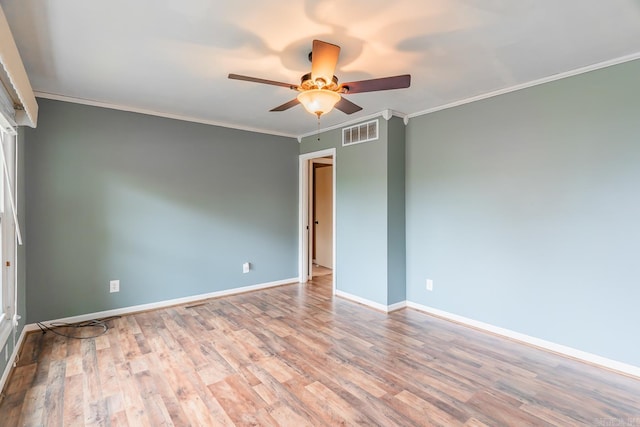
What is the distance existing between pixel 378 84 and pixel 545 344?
2646mm

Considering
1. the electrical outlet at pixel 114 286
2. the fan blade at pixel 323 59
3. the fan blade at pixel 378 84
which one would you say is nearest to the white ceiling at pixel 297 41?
the fan blade at pixel 323 59

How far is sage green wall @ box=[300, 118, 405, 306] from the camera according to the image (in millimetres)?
3711

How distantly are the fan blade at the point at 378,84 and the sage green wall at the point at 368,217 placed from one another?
5.46 ft

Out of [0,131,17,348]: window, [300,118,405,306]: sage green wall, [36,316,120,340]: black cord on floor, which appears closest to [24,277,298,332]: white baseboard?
[36,316,120,340]: black cord on floor

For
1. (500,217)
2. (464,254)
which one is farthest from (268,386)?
(500,217)

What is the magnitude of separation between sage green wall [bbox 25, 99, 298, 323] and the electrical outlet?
0.13 feet

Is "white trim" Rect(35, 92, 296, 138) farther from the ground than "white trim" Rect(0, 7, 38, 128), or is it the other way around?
"white trim" Rect(35, 92, 296, 138)

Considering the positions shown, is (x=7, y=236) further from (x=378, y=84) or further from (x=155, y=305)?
(x=378, y=84)

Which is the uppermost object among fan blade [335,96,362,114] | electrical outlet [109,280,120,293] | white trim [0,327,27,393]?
fan blade [335,96,362,114]

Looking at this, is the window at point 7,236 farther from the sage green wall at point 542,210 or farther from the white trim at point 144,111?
the sage green wall at point 542,210

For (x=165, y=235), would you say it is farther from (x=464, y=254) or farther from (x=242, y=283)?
(x=464, y=254)

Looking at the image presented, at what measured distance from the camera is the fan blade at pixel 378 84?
1971 mm

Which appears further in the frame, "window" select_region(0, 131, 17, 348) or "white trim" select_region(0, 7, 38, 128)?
"window" select_region(0, 131, 17, 348)

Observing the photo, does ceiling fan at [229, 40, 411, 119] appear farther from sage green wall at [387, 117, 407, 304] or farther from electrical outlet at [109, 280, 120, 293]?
electrical outlet at [109, 280, 120, 293]
